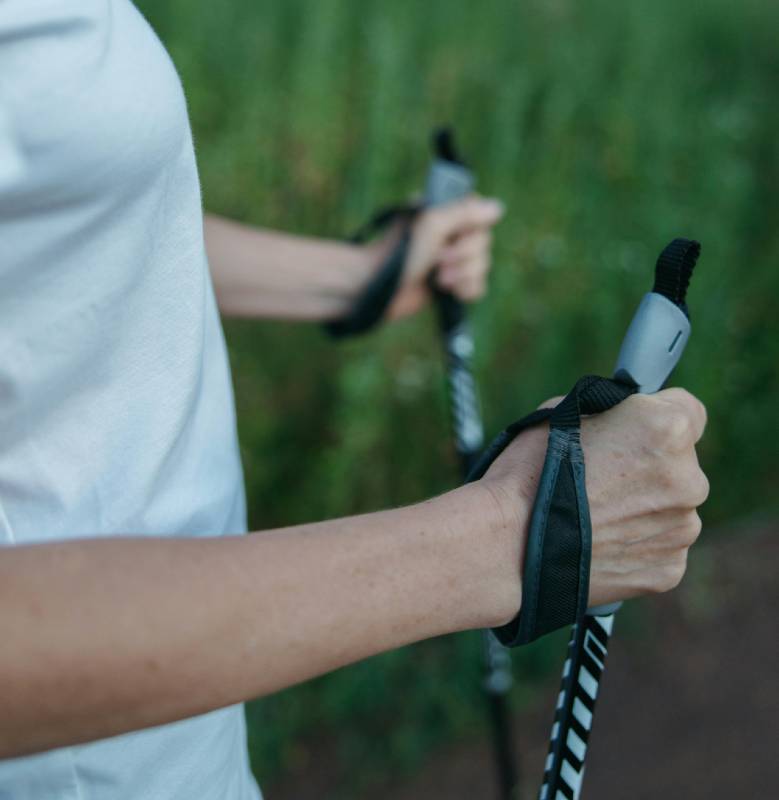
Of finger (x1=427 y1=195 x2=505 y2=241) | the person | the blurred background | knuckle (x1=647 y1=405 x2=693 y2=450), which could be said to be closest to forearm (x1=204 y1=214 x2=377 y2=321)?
finger (x1=427 y1=195 x2=505 y2=241)

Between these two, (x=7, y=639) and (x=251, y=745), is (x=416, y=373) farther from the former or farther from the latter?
(x=7, y=639)

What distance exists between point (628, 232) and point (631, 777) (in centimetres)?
178

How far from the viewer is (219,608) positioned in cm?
71

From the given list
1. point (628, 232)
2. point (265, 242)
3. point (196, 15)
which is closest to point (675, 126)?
point (628, 232)

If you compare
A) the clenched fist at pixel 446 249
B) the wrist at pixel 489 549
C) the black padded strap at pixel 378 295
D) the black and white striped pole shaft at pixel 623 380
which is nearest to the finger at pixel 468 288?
the clenched fist at pixel 446 249

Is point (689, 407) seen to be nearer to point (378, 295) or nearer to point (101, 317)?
point (101, 317)

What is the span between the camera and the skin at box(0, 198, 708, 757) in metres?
0.67

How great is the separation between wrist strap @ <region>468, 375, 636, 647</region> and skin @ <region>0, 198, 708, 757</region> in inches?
A: 0.7

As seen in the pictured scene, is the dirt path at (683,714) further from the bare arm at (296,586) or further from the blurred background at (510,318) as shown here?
the bare arm at (296,586)

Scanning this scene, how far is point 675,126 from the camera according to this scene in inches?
137

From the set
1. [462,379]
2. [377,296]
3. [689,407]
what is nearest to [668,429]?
[689,407]

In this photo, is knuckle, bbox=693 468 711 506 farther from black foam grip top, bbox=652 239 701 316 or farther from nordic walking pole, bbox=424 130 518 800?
nordic walking pole, bbox=424 130 518 800

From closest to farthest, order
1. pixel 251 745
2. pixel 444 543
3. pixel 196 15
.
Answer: pixel 444 543, pixel 251 745, pixel 196 15

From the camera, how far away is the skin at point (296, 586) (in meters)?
0.67
